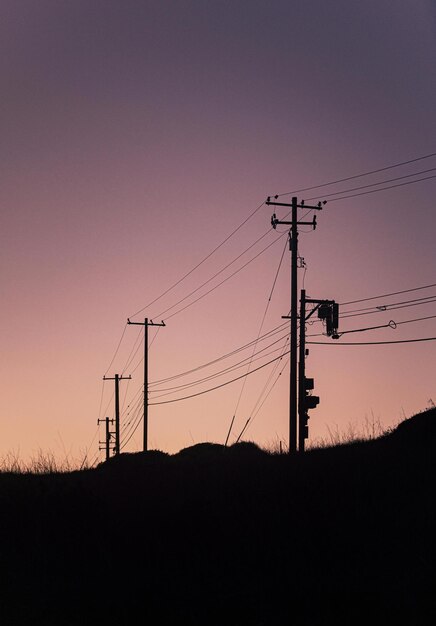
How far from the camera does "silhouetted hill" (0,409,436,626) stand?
14898 mm

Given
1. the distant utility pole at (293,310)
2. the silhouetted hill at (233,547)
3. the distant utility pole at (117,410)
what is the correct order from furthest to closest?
the distant utility pole at (117,410)
the distant utility pole at (293,310)
the silhouetted hill at (233,547)

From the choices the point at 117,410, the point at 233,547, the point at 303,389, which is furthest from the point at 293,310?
the point at 117,410

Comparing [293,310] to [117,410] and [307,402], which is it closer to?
[307,402]

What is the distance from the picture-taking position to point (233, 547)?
17.4 m

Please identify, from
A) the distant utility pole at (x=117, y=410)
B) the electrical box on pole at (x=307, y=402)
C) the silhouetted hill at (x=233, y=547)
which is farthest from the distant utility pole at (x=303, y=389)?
the distant utility pole at (x=117, y=410)

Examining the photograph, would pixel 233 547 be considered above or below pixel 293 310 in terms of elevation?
below

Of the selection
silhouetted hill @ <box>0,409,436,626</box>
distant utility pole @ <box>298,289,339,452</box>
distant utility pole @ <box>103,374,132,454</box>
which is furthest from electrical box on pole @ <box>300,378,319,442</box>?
distant utility pole @ <box>103,374,132,454</box>

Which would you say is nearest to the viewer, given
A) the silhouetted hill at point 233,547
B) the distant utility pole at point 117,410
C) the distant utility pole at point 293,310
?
the silhouetted hill at point 233,547

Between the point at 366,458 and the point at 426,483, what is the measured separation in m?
3.93

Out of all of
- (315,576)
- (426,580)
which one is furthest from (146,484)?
(426,580)

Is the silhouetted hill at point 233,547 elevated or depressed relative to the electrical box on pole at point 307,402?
depressed

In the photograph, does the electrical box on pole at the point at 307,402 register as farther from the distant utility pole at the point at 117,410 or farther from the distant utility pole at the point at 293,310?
the distant utility pole at the point at 117,410

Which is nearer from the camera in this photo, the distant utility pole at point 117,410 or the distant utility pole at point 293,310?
the distant utility pole at point 293,310

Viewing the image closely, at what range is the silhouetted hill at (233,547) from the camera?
14898mm
